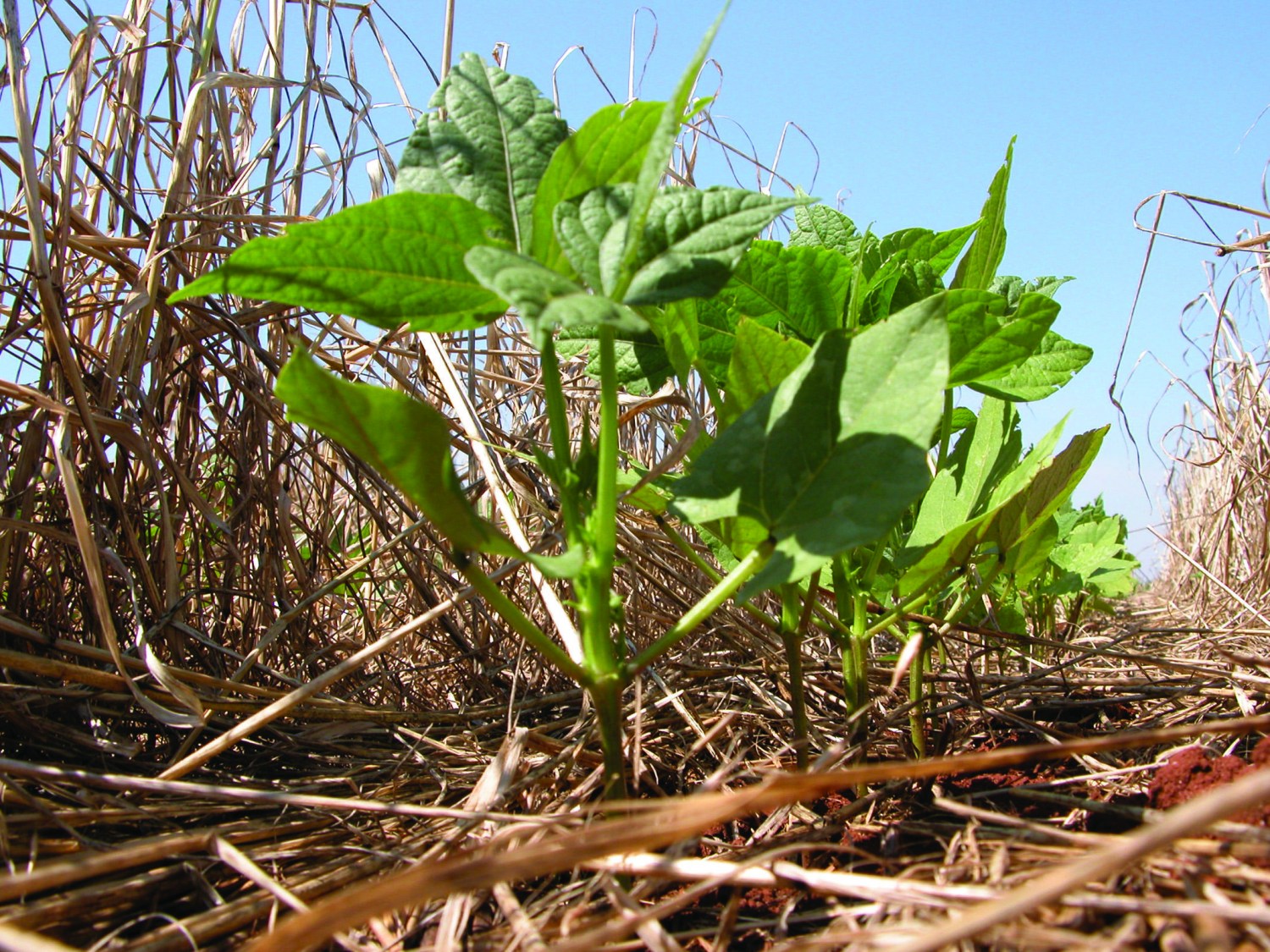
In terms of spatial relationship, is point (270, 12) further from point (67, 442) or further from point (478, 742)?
point (478, 742)

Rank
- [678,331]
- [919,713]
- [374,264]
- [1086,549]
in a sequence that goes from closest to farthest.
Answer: [374,264], [678,331], [919,713], [1086,549]

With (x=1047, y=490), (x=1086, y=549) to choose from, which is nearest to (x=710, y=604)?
(x=1047, y=490)

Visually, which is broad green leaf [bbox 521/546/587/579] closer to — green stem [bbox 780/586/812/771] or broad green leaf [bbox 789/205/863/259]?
green stem [bbox 780/586/812/771]

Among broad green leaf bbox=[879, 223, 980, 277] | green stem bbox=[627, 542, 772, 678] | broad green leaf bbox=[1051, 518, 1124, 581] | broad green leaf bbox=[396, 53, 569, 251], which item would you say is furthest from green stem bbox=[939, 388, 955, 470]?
broad green leaf bbox=[1051, 518, 1124, 581]

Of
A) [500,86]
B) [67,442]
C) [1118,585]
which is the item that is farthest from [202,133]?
[1118,585]

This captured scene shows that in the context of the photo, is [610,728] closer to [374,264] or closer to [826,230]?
[374,264]

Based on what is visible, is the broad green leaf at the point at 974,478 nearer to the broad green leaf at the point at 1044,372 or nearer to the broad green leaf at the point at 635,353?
the broad green leaf at the point at 1044,372
